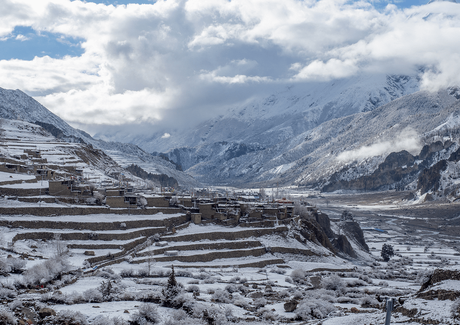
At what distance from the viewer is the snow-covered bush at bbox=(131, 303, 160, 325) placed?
2456cm

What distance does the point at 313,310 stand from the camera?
94.1ft

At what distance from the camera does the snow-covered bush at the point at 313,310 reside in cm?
2808

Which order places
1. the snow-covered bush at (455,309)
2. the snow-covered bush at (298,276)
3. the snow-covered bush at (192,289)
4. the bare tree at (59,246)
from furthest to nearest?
the snow-covered bush at (298,276)
the bare tree at (59,246)
the snow-covered bush at (192,289)
the snow-covered bush at (455,309)

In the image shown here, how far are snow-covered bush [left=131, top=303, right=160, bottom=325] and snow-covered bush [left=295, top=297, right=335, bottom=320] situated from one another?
9052 millimetres

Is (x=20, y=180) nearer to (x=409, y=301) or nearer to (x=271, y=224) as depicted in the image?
(x=271, y=224)

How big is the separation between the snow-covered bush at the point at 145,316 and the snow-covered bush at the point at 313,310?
356 inches

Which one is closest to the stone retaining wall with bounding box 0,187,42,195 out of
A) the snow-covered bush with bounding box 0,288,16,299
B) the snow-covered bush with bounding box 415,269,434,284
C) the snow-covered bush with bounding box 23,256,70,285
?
the snow-covered bush with bounding box 23,256,70,285

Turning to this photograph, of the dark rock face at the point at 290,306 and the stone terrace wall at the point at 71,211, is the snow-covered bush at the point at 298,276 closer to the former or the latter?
the dark rock face at the point at 290,306

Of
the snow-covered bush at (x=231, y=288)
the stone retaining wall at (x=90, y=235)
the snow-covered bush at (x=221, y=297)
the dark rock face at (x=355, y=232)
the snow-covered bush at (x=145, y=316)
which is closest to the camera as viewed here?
the snow-covered bush at (x=145, y=316)

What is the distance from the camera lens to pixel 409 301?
2302 cm

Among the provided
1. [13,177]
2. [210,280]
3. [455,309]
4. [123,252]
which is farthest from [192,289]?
[13,177]

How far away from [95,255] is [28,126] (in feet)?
350

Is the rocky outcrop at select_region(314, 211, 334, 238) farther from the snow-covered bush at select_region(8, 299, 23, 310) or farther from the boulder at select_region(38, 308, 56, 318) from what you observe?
the snow-covered bush at select_region(8, 299, 23, 310)

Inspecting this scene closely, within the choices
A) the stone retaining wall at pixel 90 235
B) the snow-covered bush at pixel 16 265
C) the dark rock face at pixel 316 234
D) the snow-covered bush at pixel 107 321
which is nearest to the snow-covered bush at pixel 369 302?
the snow-covered bush at pixel 107 321
